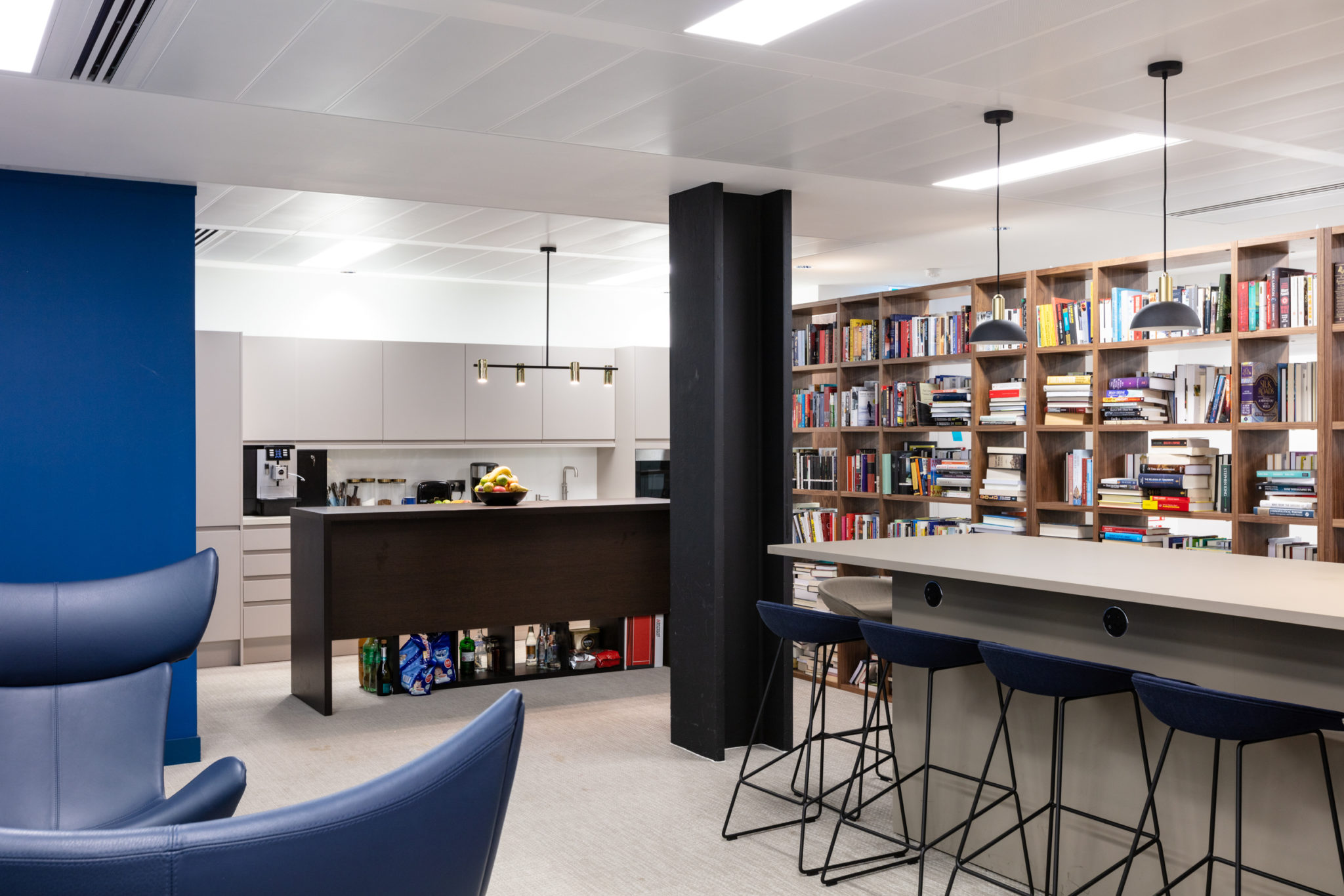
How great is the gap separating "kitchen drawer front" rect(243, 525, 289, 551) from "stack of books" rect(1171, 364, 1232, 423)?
5.39 metres

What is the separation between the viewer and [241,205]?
5.82 m

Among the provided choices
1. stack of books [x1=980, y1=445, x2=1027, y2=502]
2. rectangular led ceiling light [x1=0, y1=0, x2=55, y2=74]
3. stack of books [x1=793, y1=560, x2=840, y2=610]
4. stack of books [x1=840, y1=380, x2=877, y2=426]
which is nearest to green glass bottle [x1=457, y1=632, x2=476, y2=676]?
stack of books [x1=793, y1=560, x2=840, y2=610]

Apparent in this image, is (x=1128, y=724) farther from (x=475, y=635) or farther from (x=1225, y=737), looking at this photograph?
(x=475, y=635)

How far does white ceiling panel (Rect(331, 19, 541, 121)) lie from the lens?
3.16 meters

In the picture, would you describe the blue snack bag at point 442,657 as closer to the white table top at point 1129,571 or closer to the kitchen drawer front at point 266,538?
the kitchen drawer front at point 266,538

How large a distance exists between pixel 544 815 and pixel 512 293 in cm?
569

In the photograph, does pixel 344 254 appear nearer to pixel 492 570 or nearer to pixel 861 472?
pixel 492 570

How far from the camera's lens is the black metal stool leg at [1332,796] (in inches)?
102

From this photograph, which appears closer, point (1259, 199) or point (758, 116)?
point (758, 116)

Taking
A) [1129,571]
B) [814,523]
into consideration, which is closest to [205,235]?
[814,523]

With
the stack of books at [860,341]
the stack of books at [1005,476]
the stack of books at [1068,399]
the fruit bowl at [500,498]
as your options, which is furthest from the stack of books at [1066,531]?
the fruit bowl at [500,498]

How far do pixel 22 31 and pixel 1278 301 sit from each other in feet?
16.5

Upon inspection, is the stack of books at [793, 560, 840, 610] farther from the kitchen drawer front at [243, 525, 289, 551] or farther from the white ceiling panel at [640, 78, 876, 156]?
the kitchen drawer front at [243, 525, 289, 551]

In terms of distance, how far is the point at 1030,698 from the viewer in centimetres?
358
